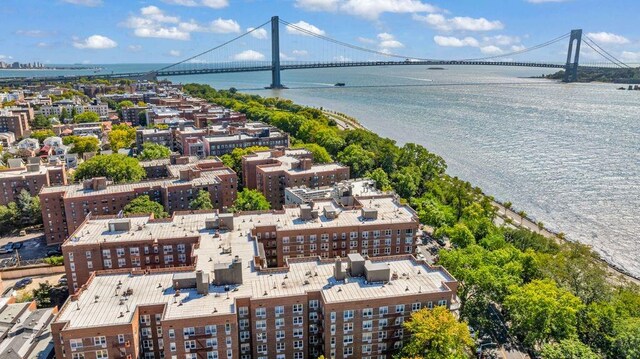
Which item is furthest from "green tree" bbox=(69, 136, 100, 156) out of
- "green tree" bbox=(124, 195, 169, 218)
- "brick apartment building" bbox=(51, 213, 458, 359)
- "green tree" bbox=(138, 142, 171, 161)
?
"brick apartment building" bbox=(51, 213, 458, 359)

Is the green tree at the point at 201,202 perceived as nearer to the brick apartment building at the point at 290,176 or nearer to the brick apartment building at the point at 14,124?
the brick apartment building at the point at 290,176

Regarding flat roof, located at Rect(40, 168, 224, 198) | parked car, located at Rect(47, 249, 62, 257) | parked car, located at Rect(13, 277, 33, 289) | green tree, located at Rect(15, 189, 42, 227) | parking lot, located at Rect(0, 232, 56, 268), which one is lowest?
parked car, located at Rect(13, 277, 33, 289)

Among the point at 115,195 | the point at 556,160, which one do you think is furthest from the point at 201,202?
the point at 556,160

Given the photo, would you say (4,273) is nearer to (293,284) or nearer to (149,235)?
(149,235)

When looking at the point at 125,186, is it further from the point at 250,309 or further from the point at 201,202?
the point at 250,309

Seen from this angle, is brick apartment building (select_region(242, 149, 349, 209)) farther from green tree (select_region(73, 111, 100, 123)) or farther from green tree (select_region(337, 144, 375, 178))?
green tree (select_region(73, 111, 100, 123))

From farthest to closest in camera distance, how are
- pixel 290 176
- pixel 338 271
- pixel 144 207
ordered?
pixel 290 176 → pixel 144 207 → pixel 338 271
